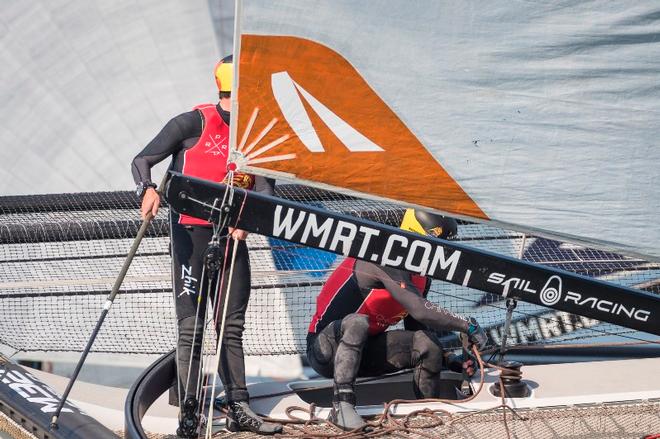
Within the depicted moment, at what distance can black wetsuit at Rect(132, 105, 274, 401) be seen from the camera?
321 cm

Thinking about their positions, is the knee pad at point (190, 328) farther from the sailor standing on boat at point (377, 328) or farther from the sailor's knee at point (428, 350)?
the sailor's knee at point (428, 350)

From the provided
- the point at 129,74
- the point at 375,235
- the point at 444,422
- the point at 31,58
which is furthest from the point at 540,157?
the point at 31,58

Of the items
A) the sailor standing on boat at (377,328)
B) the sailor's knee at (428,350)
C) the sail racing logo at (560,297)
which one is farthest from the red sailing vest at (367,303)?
the sail racing logo at (560,297)

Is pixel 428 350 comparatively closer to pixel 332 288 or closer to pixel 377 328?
pixel 377 328

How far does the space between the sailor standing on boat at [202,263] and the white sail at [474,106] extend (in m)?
0.67

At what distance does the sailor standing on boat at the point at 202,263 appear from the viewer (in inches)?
126

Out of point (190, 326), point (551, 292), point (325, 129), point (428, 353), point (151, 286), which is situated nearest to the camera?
point (325, 129)

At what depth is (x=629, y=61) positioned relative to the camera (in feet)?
8.51

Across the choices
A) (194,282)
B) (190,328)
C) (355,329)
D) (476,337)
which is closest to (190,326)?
(190,328)

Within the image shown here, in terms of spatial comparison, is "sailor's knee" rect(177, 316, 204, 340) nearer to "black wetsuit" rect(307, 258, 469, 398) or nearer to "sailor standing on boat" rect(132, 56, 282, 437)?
"sailor standing on boat" rect(132, 56, 282, 437)

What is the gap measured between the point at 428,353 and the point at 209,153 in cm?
91

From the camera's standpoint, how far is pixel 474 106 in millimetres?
2611

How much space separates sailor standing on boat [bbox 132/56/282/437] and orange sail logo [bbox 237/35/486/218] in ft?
2.09

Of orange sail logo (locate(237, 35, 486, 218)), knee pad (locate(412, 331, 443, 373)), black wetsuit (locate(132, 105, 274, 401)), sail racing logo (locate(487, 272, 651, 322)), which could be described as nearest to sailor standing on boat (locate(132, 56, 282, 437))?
black wetsuit (locate(132, 105, 274, 401))
